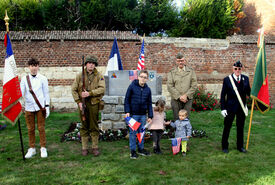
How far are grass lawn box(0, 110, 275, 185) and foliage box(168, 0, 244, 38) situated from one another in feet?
44.9

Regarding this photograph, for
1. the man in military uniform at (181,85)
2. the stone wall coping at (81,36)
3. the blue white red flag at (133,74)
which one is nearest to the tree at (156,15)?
the stone wall coping at (81,36)

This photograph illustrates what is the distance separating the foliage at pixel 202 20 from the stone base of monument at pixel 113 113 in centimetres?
1320

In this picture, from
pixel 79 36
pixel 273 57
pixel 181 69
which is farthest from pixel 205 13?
pixel 181 69

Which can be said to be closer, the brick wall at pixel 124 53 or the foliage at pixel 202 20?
the brick wall at pixel 124 53

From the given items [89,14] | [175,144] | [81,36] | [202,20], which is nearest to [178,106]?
[175,144]

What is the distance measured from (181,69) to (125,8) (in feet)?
44.6

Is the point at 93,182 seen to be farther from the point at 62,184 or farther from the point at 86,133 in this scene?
the point at 86,133

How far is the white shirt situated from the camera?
15.6 feet

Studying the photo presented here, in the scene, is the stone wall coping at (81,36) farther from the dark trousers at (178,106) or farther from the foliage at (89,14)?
the foliage at (89,14)

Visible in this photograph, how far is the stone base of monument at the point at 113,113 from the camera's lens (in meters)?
6.80

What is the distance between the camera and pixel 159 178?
3.85 metres

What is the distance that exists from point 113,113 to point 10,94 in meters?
3.05

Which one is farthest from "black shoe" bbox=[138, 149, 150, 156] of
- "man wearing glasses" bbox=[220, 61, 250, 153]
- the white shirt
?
the white shirt

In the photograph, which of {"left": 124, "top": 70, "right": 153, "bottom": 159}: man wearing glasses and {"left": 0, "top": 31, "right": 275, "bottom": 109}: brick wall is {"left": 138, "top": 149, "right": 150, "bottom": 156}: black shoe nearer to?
{"left": 124, "top": 70, "right": 153, "bottom": 159}: man wearing glasses
